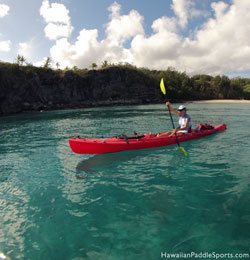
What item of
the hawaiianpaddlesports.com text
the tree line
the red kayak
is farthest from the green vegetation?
the hawaiianpaddlesports.com text

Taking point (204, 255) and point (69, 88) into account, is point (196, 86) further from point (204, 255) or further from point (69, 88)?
point (204, 255)

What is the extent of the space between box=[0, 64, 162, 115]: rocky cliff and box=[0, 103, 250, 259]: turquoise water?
4503 centimetres

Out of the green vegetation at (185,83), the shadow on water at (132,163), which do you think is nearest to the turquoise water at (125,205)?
the shadow on water at (132,163)

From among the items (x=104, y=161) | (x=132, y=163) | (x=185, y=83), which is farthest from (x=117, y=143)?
(x=185, y=83)

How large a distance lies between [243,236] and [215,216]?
1017 millimetres

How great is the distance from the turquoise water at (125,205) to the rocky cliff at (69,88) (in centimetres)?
4503

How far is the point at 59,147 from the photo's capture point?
1631 cm

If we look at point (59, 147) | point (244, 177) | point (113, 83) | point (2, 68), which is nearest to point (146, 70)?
point (113, 83)

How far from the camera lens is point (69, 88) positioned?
6688 centimetres

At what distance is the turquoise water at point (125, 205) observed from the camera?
5.97 m

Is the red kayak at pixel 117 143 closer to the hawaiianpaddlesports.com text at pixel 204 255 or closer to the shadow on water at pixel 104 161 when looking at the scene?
the shadow on water at pixel 104 161

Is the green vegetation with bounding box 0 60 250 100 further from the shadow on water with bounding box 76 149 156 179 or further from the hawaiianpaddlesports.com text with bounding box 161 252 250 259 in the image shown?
the hawaiianpaddlesports.com text with bounding box 161 252 250 259

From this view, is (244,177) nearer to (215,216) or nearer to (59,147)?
(215,216)

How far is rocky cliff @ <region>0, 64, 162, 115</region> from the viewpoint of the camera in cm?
5741
